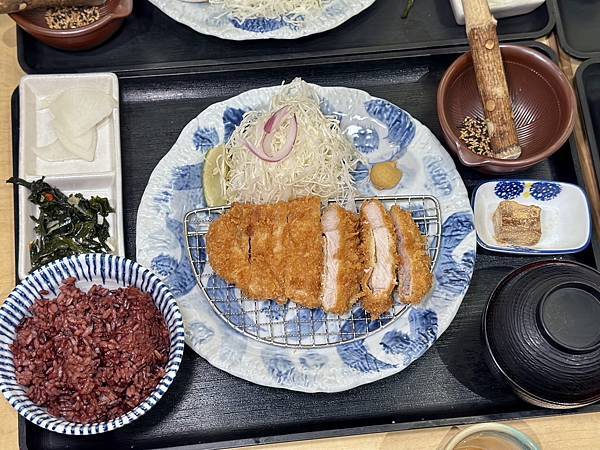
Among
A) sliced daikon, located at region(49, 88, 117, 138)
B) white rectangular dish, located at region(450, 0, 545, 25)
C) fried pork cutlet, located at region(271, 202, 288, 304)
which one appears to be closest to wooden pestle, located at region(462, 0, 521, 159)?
white rectangular dish, located at region(450, 0, 545, 25)

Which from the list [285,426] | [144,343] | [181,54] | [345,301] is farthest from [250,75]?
[285,426]

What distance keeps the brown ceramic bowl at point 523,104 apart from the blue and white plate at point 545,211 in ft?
0.32

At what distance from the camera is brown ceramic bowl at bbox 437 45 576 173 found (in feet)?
9.04

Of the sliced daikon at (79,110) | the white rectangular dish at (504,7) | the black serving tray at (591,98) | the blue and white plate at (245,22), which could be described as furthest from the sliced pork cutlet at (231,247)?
the black serving tray at (591,98)

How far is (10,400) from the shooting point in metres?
2.26

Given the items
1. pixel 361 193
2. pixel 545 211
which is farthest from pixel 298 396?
pixel 545 211

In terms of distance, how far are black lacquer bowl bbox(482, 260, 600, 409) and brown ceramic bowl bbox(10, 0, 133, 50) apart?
1992 mm

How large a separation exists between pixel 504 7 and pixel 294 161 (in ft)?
3.98

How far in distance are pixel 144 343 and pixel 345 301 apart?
796mm

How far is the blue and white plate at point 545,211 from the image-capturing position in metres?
2.79

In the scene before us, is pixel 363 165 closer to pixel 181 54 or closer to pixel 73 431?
pixel 181 54

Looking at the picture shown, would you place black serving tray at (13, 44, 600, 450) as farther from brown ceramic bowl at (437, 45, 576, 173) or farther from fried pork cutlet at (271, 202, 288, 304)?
fried pork cutlet at (271, 202, 288, 304)

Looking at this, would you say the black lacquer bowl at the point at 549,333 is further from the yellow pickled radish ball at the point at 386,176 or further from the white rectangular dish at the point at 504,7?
the white rectangular dish at the point at 504,7

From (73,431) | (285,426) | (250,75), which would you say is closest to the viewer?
(73,431)
